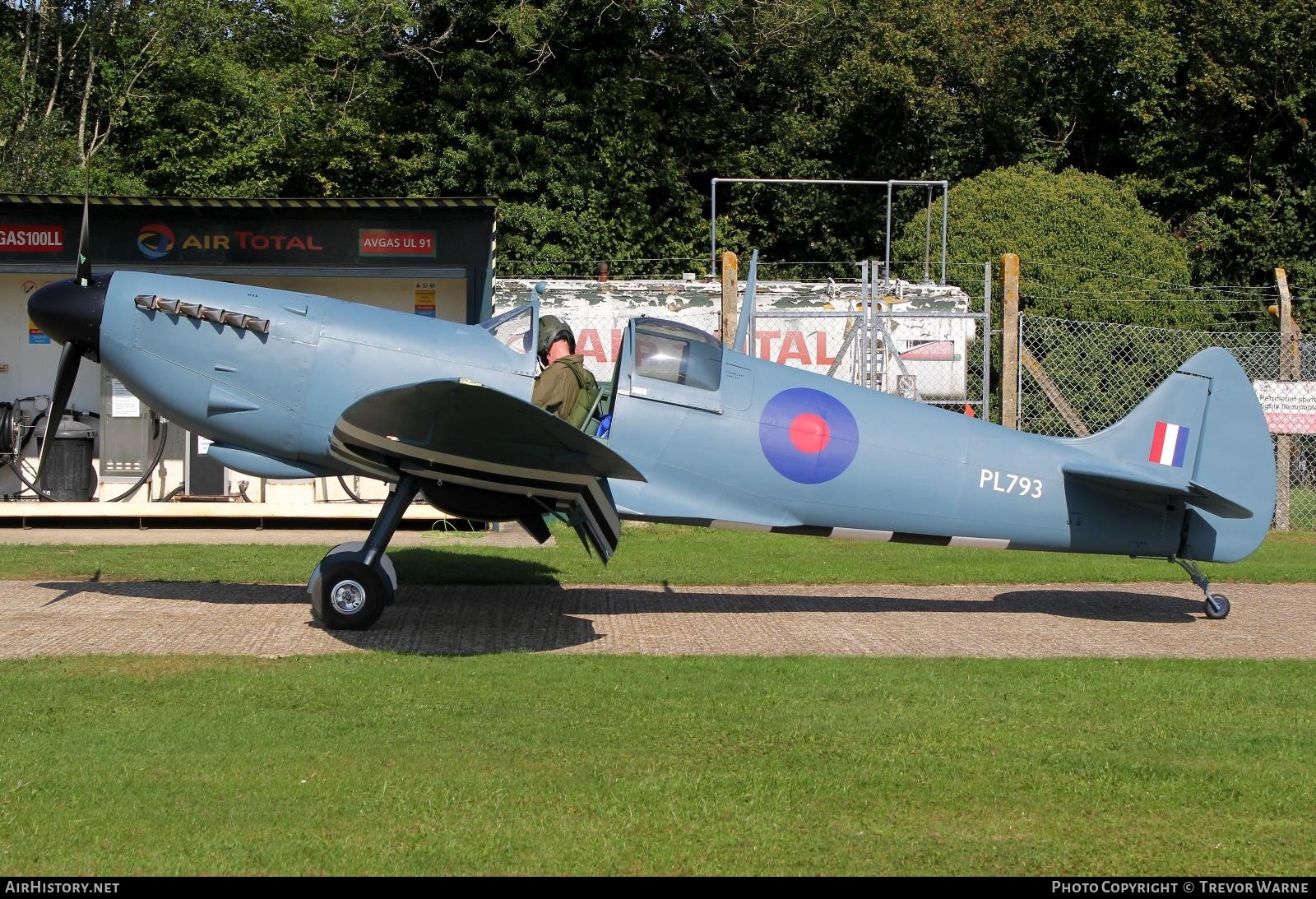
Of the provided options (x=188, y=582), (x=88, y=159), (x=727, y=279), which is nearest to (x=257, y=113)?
(x=88, y=159)

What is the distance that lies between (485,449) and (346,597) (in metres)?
1.30

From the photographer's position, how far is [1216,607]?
30.5 ft

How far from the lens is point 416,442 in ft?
25.8

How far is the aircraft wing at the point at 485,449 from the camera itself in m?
7.34

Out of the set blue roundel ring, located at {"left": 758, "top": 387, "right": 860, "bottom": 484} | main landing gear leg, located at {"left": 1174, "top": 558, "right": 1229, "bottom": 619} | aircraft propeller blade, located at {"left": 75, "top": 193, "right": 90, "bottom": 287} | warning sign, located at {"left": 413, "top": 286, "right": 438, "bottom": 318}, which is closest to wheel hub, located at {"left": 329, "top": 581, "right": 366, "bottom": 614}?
aircraft propeller blade, located at {"left": 75, "top": 193, "right": 90, "bottom": 287}

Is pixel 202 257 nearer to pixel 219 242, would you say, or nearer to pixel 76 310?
pixel 219 242

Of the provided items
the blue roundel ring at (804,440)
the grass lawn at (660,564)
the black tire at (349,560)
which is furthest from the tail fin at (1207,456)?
the black tire at (349,560)

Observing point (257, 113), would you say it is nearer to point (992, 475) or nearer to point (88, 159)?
point (88, 159)

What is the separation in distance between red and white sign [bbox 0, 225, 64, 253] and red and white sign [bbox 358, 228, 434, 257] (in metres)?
3.46

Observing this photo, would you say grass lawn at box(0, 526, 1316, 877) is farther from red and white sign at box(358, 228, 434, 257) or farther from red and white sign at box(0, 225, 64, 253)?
red and white sign at box(0, 225, 64, 253)

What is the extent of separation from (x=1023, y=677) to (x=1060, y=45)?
76.2 feet

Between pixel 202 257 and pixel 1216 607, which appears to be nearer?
pixel 1216 607

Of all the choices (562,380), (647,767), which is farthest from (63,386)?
(647,767)

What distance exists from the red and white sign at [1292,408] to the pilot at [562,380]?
8.48 meters
